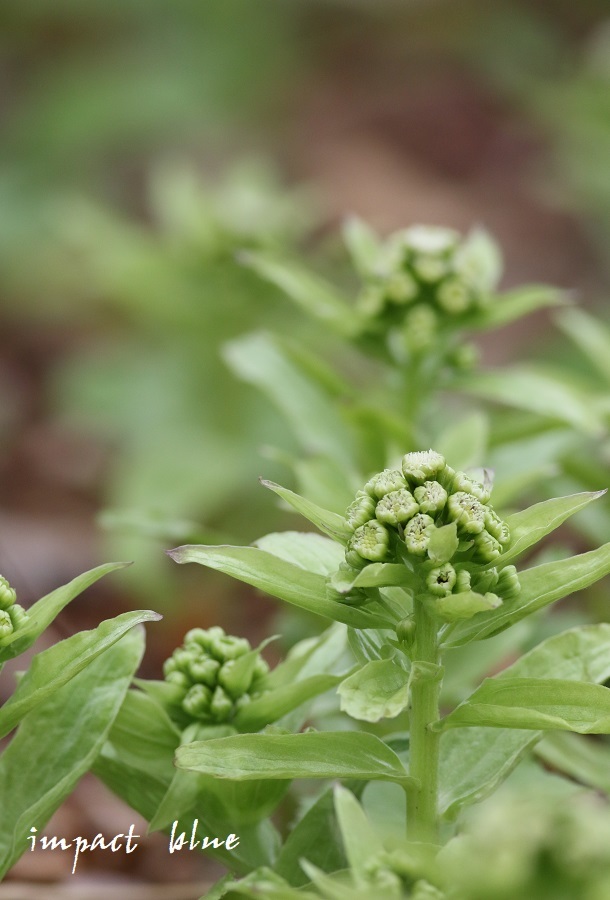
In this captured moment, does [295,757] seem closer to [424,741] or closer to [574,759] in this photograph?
[424,741]

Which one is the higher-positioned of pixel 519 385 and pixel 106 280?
pixel 106 280

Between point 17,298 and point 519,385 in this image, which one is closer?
point 519,385

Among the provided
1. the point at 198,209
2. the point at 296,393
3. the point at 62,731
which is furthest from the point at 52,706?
the point at 198,209

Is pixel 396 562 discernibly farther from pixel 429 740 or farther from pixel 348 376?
pixel 348 376

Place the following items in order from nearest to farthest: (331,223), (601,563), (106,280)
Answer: (601,563)
(106,280)
(331,223)

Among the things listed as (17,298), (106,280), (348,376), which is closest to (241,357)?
(106,280)

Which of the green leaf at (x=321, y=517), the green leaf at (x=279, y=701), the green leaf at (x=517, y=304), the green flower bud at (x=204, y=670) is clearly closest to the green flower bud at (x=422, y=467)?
the green leaf at (x=321, y=517)
